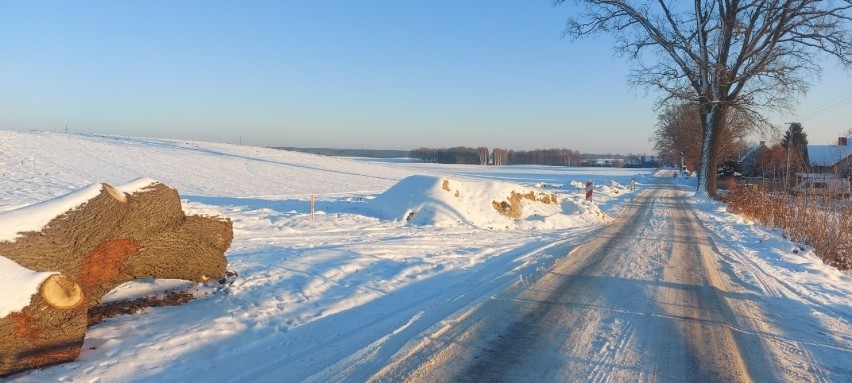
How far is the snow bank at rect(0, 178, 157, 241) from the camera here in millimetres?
4461

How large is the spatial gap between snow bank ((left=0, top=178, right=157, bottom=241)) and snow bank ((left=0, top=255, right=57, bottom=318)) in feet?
1.15

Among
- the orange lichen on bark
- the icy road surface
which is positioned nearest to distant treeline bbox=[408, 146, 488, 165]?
the icy road surface

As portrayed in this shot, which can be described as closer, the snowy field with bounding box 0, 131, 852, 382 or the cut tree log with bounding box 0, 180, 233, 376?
the cut tree log with bounding box 0, 180, 233, 376

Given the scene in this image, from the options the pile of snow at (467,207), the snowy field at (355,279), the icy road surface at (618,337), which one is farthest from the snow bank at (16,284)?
the pile of snow at (467,207)

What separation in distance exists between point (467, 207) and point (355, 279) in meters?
7.50

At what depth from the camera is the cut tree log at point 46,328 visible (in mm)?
3912

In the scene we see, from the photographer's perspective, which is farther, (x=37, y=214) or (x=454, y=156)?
(x=454, y=156)

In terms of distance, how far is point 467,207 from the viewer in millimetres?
14664

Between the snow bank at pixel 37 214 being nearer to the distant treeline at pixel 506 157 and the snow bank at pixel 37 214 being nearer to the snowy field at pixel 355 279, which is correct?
the snowy field at pixel 355 279

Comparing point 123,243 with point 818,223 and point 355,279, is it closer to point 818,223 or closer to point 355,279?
point 355,279

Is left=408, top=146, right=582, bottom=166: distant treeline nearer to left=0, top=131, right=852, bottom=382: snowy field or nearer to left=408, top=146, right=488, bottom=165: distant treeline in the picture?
left=408, top=146, right=488, bottom=165: distant treeline

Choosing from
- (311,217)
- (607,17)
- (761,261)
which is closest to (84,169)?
(311,217)

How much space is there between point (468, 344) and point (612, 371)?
131cm

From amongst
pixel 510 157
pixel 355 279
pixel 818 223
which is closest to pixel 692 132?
pixel 818 223
